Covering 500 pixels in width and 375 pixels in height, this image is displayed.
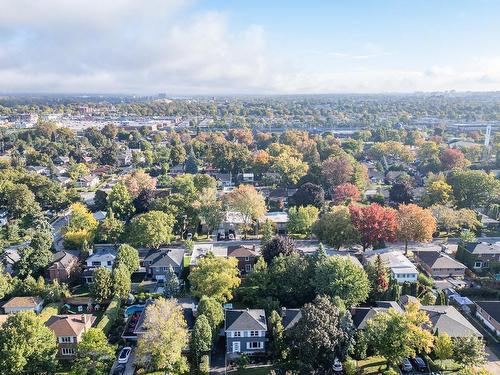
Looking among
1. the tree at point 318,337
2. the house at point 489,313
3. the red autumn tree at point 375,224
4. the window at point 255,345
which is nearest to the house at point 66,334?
the window at point 255,345

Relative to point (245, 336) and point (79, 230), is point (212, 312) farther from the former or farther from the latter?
point (79, 230)

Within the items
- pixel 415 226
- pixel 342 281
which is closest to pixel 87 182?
pixel 415 226

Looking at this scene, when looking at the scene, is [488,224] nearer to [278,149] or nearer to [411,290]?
[411,290]

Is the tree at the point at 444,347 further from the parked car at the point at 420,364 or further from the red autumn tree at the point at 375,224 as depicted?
the red autumn tree at the point at 375,224

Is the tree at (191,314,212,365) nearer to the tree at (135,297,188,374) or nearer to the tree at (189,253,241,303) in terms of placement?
the tree at (135,297,188,374)

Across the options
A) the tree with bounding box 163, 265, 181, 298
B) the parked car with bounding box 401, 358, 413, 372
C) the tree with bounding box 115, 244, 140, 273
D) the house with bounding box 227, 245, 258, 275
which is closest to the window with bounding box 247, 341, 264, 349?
the tree with bounding box 163, 265, 181, 298

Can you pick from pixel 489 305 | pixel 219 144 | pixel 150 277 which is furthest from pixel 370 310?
pixel 219 144

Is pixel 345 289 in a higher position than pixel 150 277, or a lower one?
higher
